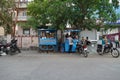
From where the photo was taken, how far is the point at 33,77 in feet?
37.0

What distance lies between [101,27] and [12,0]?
442 inches

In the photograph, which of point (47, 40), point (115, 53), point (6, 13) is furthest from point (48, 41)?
point (6, 13)

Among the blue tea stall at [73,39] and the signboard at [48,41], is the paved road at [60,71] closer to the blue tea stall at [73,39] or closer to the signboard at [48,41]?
the blue tea stall at [73,39]

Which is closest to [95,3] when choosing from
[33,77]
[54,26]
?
[54,26]

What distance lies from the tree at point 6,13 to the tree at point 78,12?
618 cm

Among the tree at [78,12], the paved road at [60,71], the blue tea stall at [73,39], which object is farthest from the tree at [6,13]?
the paved road at [60,71]

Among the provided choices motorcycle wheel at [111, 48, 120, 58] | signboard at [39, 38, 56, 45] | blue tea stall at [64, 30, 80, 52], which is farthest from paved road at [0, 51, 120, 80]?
signboard at [39, 38, 56, 45]

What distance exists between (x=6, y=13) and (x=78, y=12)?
35.5 ft

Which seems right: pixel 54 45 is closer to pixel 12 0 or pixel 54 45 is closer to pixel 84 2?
pixel 84 2

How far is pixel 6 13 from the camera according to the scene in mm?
33250

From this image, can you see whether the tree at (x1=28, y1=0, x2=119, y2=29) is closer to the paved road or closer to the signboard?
the signboard

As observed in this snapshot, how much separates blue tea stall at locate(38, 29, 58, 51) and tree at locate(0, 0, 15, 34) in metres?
7.15

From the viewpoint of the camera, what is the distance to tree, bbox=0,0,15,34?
32.1 metres

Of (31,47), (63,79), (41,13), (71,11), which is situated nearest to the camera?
(63,79)
